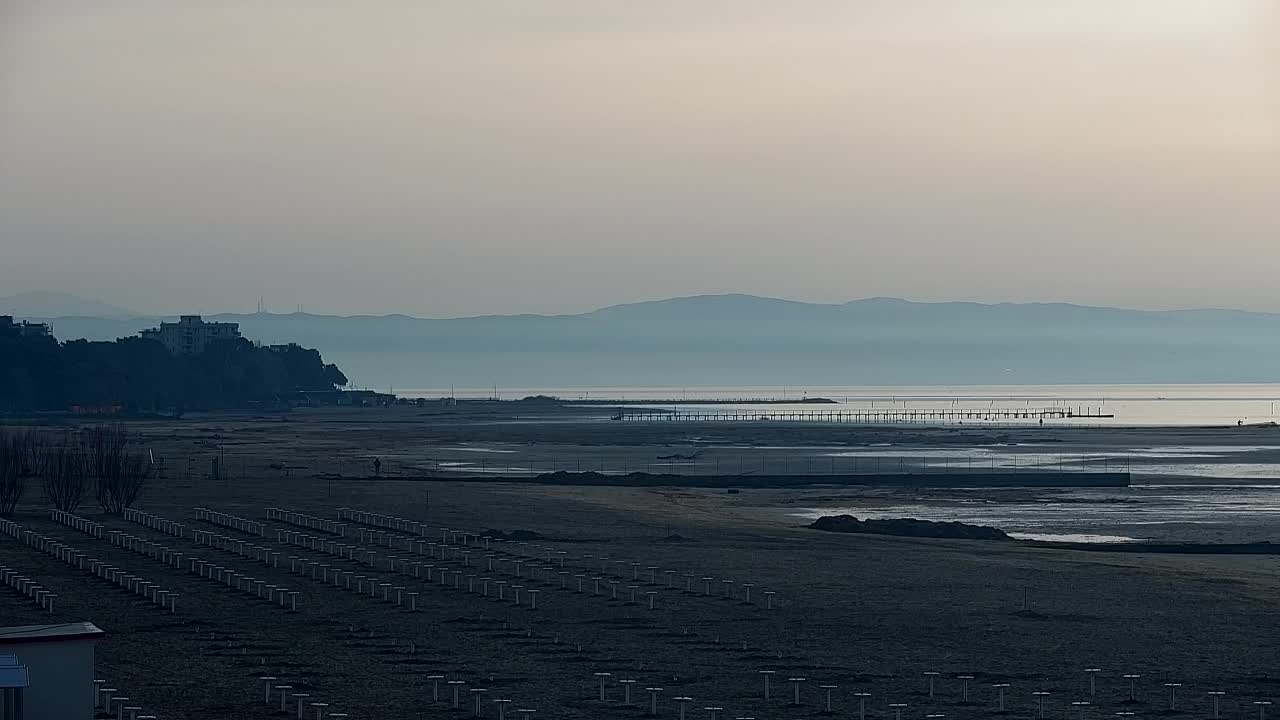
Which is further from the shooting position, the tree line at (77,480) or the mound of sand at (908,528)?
the tree line at (77,480)

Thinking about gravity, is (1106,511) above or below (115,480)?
below

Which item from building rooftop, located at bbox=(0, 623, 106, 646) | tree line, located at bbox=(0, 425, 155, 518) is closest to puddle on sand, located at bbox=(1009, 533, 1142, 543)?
tree line, located at bbox=(0, 425, 155, 518)

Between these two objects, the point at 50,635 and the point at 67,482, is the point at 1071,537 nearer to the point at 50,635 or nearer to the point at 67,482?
the point at 67,482

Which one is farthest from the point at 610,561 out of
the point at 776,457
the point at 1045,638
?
the point at 776,457

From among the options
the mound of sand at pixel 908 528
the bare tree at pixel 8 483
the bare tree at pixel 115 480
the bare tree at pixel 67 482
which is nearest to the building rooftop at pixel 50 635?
the mound of sand at pixel 908 528

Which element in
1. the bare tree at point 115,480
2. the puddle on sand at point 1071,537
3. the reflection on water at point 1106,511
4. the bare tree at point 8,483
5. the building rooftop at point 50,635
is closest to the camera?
the building rooftop at point 50,635

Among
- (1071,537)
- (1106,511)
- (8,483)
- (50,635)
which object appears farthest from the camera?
(1106,511)

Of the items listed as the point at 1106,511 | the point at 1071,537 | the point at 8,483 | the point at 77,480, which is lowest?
the point at 1071,537

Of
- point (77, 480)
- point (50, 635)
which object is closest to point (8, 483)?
point (77, 480)

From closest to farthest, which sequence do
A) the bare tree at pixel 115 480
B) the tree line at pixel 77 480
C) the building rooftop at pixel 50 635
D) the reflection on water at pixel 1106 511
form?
the building rooftop at pixel 50 635, the reflection on water at pixel 1106 511, the tree line at pixel 77 480, the bare tree at pixel 115 480

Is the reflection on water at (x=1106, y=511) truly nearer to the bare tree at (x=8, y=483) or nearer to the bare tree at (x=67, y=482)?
the bare tree at (x=67, y=482)

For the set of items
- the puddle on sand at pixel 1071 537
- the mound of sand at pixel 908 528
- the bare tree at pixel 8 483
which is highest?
the bare tree at pixel 8 483
